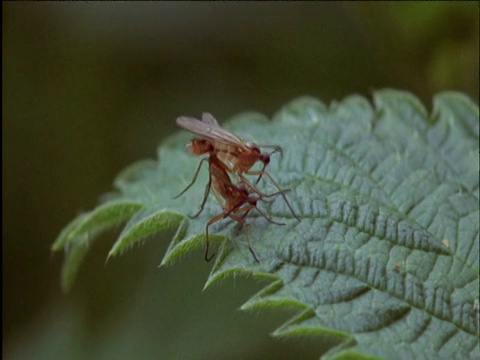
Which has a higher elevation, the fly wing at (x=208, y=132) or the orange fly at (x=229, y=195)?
the fly wing at (x=208, y=132)

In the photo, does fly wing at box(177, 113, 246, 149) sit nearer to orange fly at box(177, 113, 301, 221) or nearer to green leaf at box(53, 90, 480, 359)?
orange fly at box(177, 113, 301, 221)

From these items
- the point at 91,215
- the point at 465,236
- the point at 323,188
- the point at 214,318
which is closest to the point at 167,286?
the point at 214,318

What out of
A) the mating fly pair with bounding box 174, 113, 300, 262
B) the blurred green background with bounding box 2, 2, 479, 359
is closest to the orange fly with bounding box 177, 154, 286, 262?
the mating fly pair with bounding box 174, 113, 300, 262

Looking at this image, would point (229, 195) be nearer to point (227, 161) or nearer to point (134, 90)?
point (227, 161)

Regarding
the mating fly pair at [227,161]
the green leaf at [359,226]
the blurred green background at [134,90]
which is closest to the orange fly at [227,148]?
the mating fly pair at [227,161]

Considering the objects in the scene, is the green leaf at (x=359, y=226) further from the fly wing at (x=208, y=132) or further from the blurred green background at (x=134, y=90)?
the blurred green background at (x=134, y=90)
